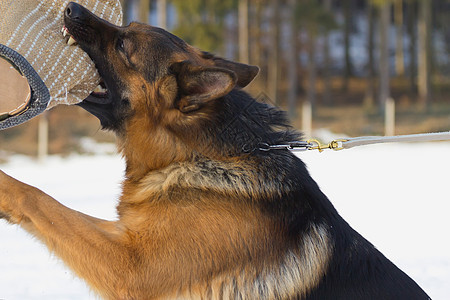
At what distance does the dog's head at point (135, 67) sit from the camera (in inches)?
128

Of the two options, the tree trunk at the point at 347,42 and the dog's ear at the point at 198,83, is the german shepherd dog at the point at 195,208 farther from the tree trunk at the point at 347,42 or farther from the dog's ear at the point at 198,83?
the tree trunk at the point at 347,42

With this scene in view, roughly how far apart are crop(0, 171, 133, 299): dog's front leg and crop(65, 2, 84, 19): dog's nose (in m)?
1.03

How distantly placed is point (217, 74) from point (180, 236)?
90 centimetres

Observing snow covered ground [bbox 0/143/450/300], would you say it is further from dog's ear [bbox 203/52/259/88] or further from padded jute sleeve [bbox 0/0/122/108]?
dog's ear [bbox 203/52/259/88]

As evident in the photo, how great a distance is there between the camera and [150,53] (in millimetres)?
3350

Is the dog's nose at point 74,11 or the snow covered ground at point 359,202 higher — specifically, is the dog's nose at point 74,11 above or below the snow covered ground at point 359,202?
above

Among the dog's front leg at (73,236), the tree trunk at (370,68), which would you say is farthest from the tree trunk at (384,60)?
the dog's front leg at (73,236)

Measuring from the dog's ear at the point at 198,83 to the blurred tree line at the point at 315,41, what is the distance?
18503 mm

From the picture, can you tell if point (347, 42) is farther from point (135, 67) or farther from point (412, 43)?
point (135, 67)

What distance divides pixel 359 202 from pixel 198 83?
5.95 metres

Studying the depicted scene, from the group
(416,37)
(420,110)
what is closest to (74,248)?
(420,110)

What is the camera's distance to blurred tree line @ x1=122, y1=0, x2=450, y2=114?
87.7 ft

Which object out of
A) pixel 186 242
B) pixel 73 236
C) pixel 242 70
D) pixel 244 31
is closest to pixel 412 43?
pixel 244 31

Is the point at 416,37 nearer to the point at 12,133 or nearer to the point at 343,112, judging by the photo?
the point at 343,112
